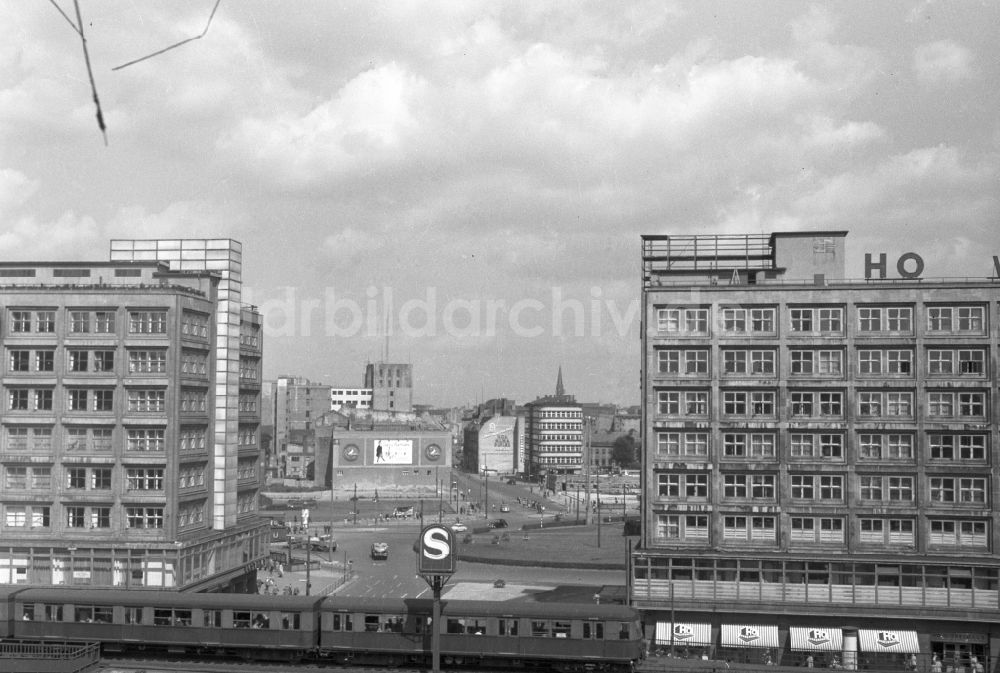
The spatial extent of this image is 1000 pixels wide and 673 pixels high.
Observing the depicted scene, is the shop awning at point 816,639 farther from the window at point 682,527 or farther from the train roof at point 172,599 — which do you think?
the train roof at point 172,599

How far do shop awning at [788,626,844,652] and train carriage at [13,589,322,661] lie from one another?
26.3 metres

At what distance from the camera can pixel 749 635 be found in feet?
181

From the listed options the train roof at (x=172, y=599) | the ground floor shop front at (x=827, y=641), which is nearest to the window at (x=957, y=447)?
the ground floor shop front at (x=827, y=641)

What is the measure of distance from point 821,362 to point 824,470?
6146mm

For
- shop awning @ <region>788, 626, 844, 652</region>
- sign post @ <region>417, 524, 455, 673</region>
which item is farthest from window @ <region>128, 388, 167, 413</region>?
shop awning @ <region>788, 626, 844, 652</region>

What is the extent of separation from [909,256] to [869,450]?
11.5 m

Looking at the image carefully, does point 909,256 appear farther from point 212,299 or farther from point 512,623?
point 212,299

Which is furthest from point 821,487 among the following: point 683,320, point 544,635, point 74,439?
point 74,439

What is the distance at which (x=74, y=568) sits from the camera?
59.9 m

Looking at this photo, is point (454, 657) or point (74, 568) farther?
point (74, 568)

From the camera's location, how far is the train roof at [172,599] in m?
51.6

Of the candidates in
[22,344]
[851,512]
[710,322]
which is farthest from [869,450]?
[22,344]

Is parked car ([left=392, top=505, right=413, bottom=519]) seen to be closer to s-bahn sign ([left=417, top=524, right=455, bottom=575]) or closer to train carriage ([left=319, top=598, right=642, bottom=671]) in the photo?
train carriage ([left=319, top=598, right=642, bottom=671])

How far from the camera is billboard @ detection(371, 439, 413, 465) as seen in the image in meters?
187
